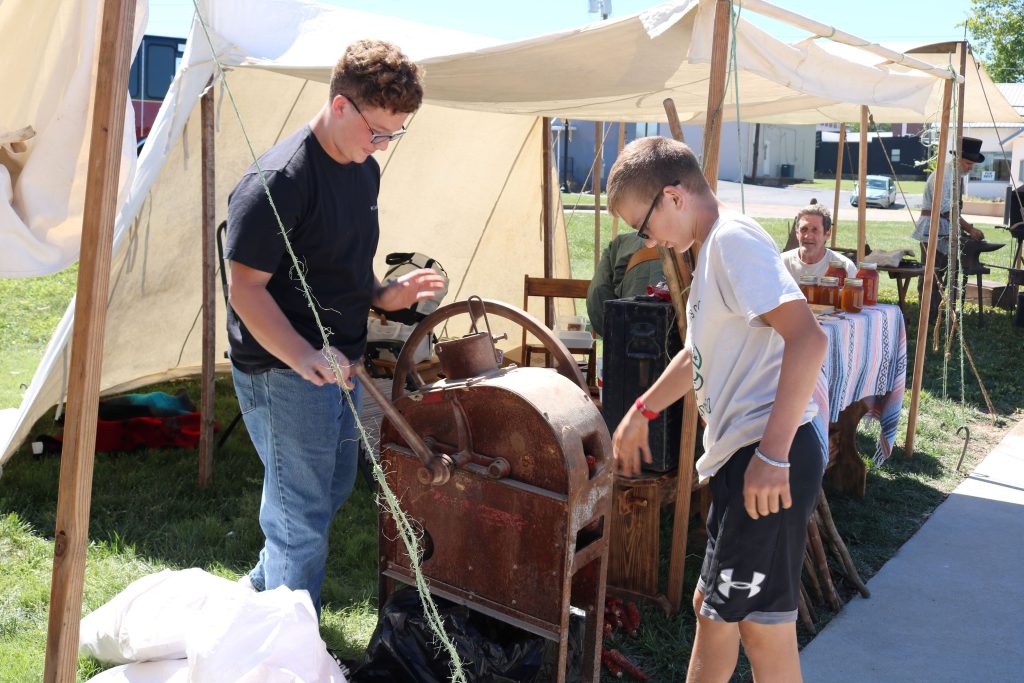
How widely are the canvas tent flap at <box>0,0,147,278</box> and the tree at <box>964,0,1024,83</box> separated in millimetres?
30566

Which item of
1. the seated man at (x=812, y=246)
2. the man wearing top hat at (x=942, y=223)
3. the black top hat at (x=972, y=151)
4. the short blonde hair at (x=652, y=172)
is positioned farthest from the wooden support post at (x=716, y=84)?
the black top hat at (x=972, y=151)

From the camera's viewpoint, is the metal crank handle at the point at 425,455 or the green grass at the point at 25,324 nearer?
the metal crank handle at the point at 425,455

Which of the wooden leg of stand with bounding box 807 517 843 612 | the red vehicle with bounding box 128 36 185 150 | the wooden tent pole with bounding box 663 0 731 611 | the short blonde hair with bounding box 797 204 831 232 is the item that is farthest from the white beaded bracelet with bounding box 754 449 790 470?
the red vehicle with bounding box 128 36 185 150

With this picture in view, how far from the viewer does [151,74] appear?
16.0 m

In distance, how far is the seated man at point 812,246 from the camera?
5.49m

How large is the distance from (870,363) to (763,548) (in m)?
2.70

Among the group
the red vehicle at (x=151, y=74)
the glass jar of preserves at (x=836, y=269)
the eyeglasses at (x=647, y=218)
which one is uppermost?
the red vehicle at (x=151, y=74)

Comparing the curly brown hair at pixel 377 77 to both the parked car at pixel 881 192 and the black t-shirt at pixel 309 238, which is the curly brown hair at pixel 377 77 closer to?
the black t-shirt at pixel 309 238

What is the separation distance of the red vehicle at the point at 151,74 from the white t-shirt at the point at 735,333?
15566 mm

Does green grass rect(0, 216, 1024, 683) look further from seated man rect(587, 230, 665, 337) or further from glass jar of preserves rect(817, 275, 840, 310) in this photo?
seated man rect(587, 230, 665, 337)

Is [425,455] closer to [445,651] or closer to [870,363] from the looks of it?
[445,651]

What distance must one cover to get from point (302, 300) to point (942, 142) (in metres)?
3.89

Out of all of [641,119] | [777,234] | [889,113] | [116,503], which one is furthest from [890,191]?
[116,503]

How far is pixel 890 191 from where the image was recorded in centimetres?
3005
